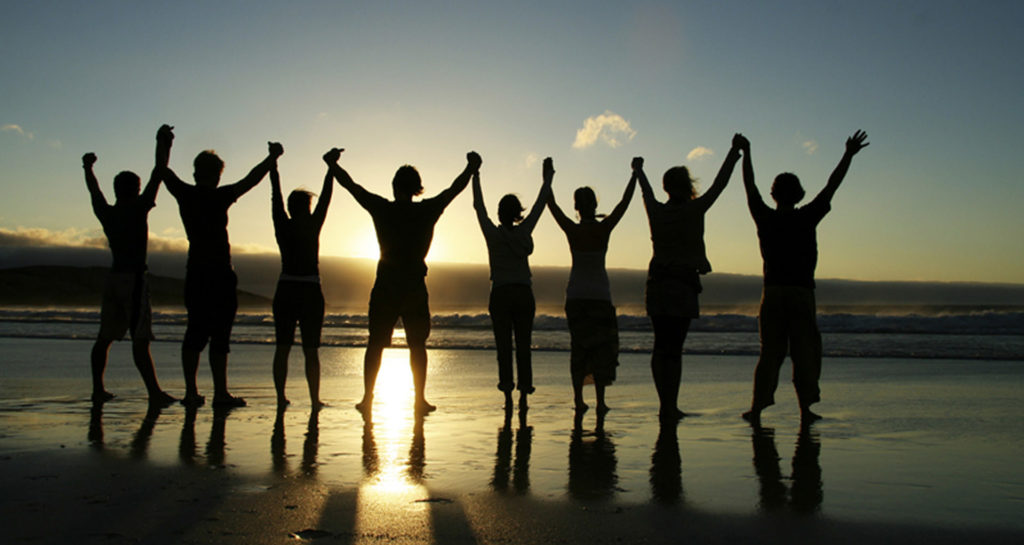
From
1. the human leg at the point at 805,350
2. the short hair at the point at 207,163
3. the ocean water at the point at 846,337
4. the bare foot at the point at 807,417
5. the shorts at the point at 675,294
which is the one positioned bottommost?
the ocean water at the point at 846,337

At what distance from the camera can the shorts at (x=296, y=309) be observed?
592cm

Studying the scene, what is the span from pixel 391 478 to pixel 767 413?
361 cm

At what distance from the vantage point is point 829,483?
3389 mm

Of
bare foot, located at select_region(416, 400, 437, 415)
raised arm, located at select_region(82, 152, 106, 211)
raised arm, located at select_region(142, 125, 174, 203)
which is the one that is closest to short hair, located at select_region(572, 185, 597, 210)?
bare foot, located at select_region(416, 400, 437, 415)

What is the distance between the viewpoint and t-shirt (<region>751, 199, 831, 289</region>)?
535cm

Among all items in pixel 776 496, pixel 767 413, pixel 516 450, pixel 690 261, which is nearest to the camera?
pixel 776 496

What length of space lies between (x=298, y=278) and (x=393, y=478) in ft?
9.66

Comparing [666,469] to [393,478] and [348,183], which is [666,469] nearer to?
[393,478]

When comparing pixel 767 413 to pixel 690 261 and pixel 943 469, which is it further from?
pixel 943 469

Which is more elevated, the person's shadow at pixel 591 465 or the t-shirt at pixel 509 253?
the t-shirt at pixel 509 253

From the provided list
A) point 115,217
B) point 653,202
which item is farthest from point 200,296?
point 653,202

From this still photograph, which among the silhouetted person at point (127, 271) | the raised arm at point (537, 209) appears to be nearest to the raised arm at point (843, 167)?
the raised arm at point (537, 209)

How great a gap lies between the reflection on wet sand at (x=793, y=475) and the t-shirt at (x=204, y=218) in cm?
420

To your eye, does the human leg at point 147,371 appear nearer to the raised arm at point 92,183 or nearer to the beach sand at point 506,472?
the beach sand at point 506,472
